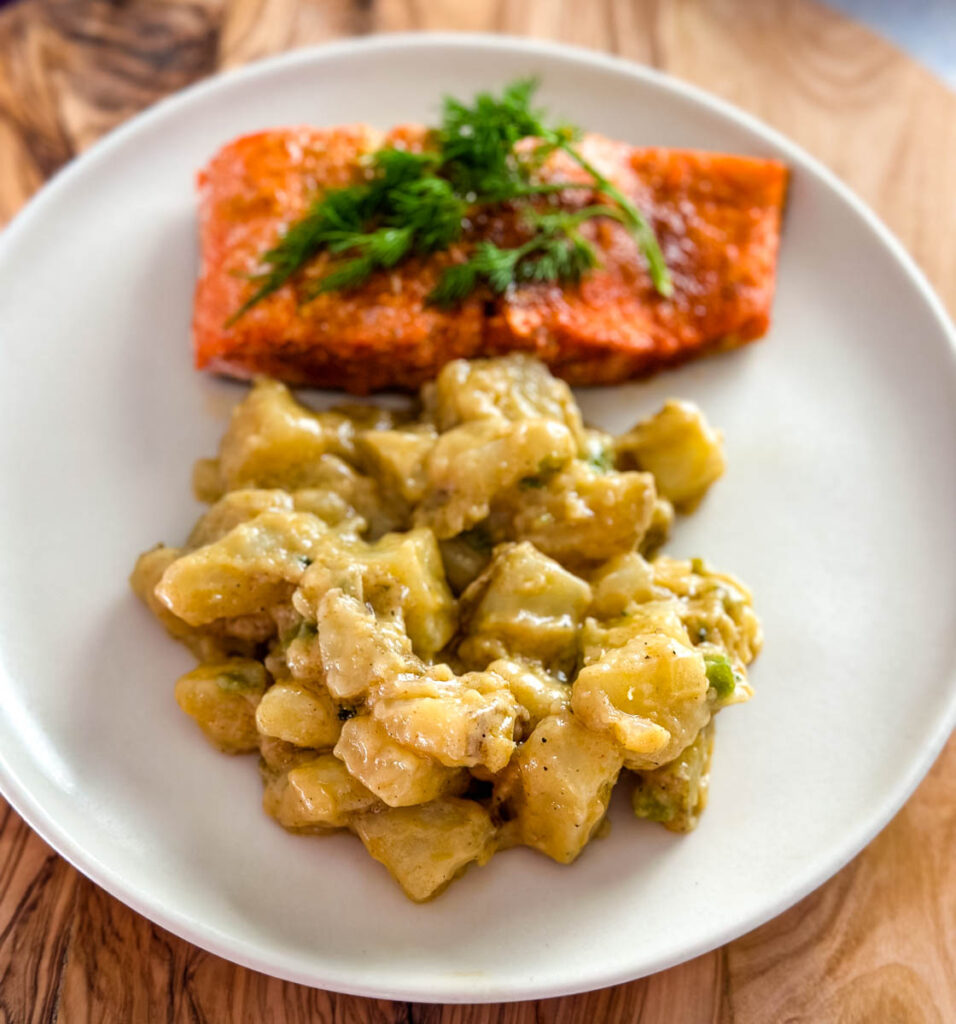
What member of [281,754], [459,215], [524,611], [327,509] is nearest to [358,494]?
[327,509]

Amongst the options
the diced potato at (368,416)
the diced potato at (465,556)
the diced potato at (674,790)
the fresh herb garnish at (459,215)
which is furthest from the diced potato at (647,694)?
the fresh herb garnish at (459,215)

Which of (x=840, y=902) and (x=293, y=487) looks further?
(x=293, y=487)

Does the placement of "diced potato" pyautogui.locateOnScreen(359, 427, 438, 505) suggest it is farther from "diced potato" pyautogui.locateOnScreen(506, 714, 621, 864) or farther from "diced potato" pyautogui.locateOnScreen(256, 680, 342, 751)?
"diced potato" pyautogui.locateOnScreen(506, 714, 621, 864)

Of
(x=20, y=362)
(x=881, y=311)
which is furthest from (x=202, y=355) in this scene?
(x=881, y=311)

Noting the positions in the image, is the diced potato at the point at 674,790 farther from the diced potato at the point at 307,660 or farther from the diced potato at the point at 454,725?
the diced potato at the point at 307,660

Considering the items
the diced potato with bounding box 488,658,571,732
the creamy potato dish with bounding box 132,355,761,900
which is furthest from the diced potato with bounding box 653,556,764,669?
the diced potato with bounding box 488,658,571,732

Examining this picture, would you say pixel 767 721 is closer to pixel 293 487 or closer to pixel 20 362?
pixel 293 487
